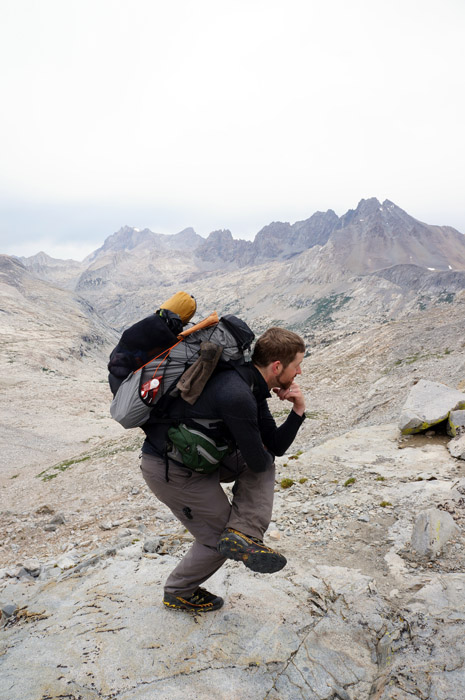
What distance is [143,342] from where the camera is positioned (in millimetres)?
4230

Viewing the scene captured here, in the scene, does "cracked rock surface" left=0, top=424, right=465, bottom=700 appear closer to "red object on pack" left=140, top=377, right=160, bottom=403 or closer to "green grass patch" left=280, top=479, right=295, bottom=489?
"green grass patch" left=280, top=479, right=295, bottom=489

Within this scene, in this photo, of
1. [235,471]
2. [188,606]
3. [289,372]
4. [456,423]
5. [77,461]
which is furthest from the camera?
[77,461]

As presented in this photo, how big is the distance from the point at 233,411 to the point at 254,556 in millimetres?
1486

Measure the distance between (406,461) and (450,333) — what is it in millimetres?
29827

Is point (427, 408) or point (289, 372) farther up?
point (289, 372)

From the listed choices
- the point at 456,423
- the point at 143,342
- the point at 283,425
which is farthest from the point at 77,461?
the point at 283,425

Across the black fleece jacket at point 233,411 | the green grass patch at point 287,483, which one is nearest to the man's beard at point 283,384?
the black fleece jacket at point 233,411

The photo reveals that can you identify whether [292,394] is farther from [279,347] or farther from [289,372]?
[279,347]

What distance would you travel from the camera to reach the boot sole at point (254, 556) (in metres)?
3.95

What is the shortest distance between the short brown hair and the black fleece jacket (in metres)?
0.18

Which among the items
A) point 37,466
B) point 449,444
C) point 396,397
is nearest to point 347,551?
point 449,444

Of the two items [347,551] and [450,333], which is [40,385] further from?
[347,551]

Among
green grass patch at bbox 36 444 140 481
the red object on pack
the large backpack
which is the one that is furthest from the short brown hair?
green grass patch at bbox 36 444 140 481

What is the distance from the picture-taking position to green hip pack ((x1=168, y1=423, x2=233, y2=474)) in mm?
3916
